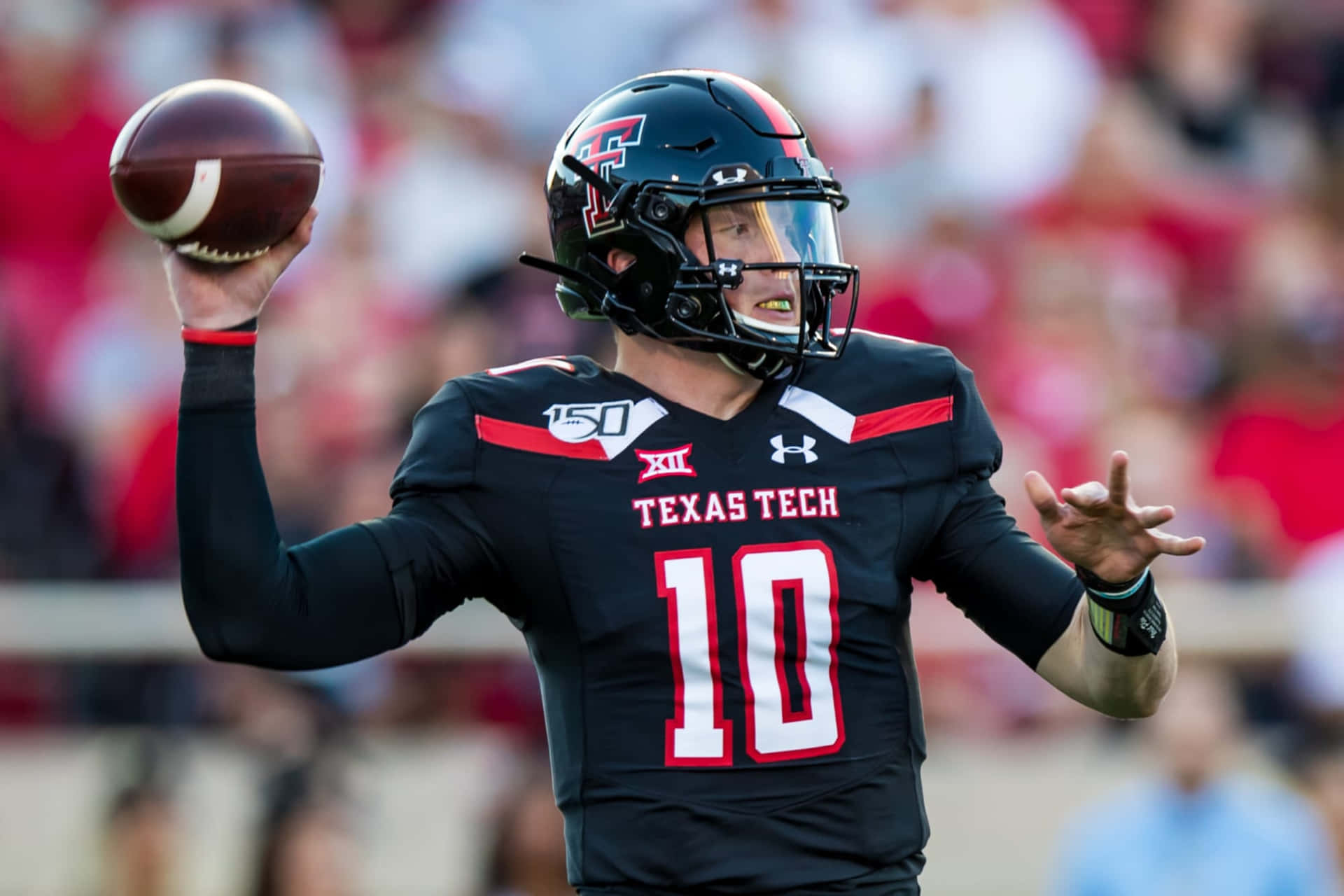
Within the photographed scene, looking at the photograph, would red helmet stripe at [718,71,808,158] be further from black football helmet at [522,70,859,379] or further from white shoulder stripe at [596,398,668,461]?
white shoulder stripe at [596,398,668,461]

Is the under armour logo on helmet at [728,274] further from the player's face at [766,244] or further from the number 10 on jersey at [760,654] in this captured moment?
the number 10 on jersey at [760,654]

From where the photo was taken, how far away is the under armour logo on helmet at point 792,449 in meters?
3.17

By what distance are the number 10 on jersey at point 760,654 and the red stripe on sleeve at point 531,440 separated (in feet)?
0.74

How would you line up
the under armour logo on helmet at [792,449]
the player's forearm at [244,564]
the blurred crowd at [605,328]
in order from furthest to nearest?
1. the blurred crowd at [605,328]
2. the under armour logo on helmet at [792,449]
3. the player's forearm at [244,564]

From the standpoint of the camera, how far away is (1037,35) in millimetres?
8773

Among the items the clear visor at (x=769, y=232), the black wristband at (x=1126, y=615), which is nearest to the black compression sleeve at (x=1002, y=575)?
the black wristband at (x=1126, y=615)

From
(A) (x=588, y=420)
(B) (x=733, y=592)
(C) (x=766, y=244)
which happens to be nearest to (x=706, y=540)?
(B) (x=733, y=592)

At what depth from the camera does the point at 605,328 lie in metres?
7.12

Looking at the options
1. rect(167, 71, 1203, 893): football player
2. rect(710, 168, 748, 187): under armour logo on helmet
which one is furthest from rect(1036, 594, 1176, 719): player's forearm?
rect(710, 168, 748, 187): under armour logo on helmet

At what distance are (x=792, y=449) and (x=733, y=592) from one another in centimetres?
27

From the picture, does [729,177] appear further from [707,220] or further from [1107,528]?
[1107,528]

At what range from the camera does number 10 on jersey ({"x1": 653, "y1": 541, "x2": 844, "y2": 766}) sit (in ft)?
9.92

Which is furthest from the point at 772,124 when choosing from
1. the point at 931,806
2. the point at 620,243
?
the point at 931,806

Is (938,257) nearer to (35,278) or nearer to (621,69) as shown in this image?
(621,69)
